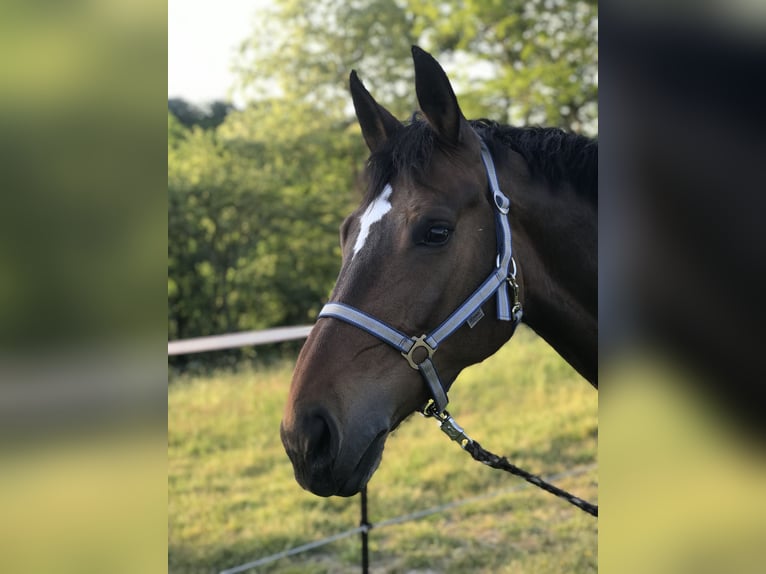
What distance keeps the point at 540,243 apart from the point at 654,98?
146 centimetres

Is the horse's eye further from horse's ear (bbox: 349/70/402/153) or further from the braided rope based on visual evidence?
the braided rope

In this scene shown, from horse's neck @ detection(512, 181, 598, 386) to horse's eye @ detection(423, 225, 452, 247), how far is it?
31cm

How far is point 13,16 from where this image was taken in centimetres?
79

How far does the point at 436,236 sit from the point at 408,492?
3903 mm

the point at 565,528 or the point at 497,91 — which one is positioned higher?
the point at 497,91

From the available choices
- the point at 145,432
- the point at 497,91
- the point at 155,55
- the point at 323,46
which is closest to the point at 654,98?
the point at 155,55

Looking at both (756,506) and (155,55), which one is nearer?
(756,506)

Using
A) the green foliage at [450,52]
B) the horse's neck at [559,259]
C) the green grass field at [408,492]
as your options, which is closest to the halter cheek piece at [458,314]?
the horse's neck at [559,259]

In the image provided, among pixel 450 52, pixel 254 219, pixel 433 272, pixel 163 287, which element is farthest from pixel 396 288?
pixel 450 52

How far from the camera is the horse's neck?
7.23 ft

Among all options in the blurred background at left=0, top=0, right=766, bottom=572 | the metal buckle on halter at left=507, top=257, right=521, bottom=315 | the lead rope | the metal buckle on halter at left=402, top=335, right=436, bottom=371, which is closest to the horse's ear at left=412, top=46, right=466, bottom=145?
the metal buckle on halter at left=507, top=257, right=521, bottom=315

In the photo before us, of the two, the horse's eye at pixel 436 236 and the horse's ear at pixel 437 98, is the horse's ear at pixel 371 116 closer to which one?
the horse's ear at pixel 437 98

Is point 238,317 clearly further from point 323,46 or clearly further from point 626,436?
point 626,436

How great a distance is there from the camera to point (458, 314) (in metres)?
1.99
